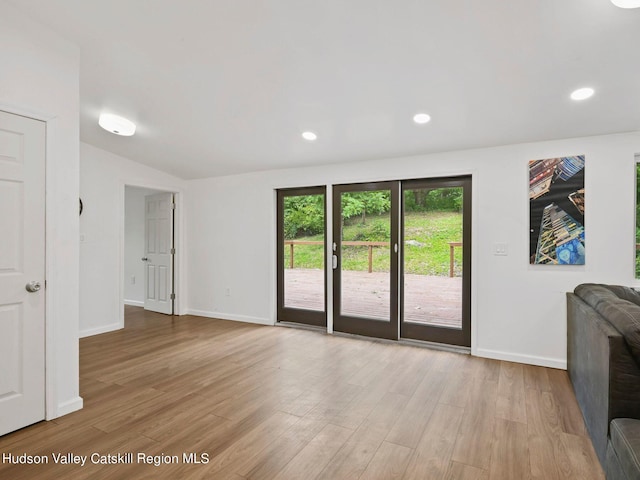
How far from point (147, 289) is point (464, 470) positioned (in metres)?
5.58

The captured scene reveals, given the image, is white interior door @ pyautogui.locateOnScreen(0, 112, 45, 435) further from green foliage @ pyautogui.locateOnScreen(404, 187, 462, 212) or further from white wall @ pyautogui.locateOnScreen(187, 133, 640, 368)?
green foliage @ pyautogui.locateOnScreen(404, 187, 462, 212)

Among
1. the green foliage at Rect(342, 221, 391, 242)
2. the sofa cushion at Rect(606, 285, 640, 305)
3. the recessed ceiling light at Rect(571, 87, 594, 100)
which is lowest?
the sofa cushion at Rect(606, 285, 640, 305)

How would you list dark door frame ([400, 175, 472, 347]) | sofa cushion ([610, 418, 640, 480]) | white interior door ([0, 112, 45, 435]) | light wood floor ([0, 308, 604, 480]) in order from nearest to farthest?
1. sofa cushion ([610, 418, 640, 480])
2. light wood floor ([0, 308, 604, 480])
3. white interior door ([0, 112, 45, 435])
4. dark door frame ([400, 175, 472, 347])

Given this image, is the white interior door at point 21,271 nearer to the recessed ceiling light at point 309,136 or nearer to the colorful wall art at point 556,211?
the recessed ceiling light at point 309,136

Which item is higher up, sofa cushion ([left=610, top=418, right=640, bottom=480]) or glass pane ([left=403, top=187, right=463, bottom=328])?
glass pane ([left=403, top=187, right=463, bottom=328])

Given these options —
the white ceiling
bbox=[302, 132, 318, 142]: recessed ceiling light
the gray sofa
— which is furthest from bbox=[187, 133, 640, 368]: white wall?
the gray sofa

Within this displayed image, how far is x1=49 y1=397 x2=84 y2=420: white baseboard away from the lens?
7.88 ft

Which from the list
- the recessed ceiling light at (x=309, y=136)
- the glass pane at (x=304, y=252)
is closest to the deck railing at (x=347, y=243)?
the glass pane at (x=304, y=252)

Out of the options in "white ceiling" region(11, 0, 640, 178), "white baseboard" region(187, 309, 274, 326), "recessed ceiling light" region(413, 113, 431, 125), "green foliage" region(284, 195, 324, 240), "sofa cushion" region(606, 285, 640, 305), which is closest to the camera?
"white ceiling" region(11, 0, 640, 178)

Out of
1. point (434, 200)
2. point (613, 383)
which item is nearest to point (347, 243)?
point (434, 200)

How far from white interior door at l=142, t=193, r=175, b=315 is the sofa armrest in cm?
527

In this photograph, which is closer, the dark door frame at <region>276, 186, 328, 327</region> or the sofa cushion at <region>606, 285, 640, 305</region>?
the sofa cushion at <region>606, 285, 640, 305</region>

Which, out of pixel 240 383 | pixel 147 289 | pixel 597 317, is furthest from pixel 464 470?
pixel 147 289

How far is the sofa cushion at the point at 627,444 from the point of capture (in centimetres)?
133
